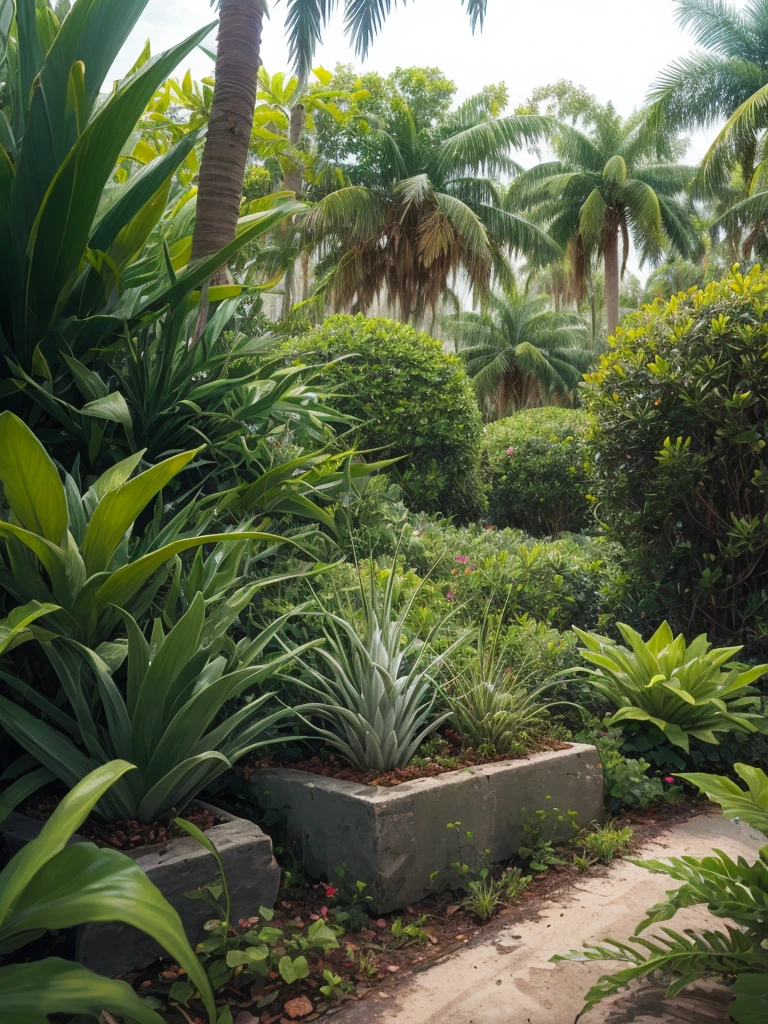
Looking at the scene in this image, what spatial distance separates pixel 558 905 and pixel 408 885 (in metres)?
0.52

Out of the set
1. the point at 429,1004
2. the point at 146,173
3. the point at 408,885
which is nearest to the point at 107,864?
the point at 429,1004

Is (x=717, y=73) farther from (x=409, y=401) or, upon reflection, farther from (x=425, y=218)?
(x=409, y=401)

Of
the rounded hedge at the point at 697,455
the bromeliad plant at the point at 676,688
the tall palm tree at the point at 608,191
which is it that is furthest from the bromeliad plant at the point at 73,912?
the tall palm tree at the point at 608,191

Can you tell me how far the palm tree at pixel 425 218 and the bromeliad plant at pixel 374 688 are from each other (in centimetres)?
1663

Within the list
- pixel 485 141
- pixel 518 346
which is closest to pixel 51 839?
pixel 485 141

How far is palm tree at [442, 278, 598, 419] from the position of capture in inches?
1232

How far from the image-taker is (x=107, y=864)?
1781 millimetres

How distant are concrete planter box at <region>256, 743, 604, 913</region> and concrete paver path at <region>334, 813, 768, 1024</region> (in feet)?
1.01

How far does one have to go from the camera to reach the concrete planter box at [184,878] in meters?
2.28

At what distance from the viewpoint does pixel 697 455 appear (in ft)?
15.1

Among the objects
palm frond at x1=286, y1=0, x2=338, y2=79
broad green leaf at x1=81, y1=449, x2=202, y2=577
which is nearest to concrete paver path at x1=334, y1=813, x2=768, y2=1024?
broad green leaf at x1=81, y1=449, x2=202, y2=577

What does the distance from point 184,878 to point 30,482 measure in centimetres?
126

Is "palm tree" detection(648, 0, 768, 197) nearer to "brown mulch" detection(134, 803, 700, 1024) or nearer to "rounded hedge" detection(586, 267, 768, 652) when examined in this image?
"rounded hedge" detection(586, 267, 768, 652)

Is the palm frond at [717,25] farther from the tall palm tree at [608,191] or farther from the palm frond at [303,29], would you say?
the palm frond at [303,29]
